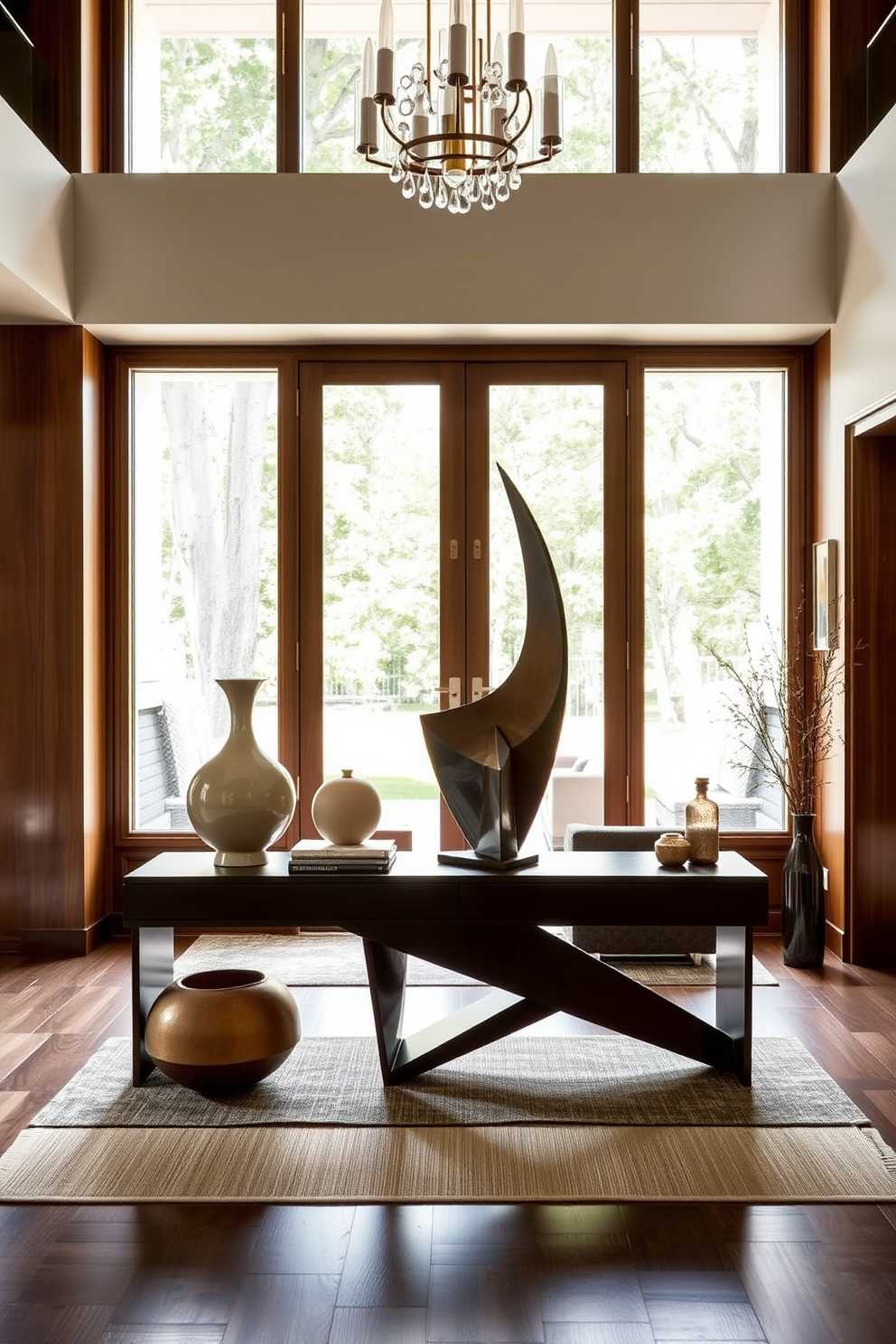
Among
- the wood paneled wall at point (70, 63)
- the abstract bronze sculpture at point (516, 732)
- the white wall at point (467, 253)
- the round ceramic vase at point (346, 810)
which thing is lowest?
the round ceramic vase at point (346, 810)

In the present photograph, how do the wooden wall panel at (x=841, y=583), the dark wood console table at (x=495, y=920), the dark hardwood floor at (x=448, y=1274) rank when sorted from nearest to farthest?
1. the dark hardwood floor at (x=448, y=1274)
2. the dark wood console table at (x=495, y=920)
3. the wooden wall panel at (x=841, y=583)

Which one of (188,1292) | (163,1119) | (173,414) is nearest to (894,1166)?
(188,1292)

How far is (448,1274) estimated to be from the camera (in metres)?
2.25

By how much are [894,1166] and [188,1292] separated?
170cm

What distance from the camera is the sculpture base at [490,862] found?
321cm

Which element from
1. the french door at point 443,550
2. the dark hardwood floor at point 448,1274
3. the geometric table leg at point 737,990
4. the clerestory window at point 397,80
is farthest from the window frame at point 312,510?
the dark hardwood floor at point 448,1274

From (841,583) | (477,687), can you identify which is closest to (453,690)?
(477,687)

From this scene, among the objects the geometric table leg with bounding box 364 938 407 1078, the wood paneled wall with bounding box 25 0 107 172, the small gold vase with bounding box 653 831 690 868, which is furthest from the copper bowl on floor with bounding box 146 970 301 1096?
the wood paneled wall with bounding box 25 0 107 172

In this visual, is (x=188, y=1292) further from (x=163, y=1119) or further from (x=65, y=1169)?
(x=163, y=1119)

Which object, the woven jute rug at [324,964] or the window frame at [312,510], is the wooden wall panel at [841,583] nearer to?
the window frame at [312,510]

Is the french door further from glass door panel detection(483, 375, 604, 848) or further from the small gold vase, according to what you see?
the small gold vase

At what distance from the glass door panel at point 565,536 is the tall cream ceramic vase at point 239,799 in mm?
2196

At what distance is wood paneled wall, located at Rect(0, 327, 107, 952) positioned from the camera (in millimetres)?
4867

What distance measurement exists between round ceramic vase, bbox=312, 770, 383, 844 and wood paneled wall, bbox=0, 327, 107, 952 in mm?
2068
